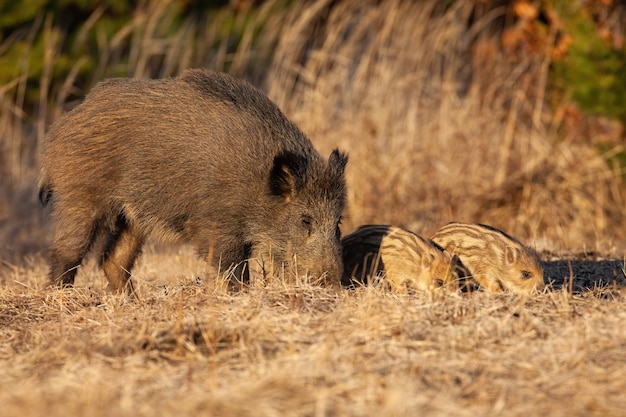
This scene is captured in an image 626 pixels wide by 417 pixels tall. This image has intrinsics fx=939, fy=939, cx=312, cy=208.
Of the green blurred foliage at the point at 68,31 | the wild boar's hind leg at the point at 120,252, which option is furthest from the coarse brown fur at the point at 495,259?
the green blurred foliage at the point at 68,31

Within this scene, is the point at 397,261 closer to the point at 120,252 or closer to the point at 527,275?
the point at 527,275

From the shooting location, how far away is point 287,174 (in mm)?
5523

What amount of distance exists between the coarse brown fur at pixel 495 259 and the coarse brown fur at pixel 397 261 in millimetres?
113

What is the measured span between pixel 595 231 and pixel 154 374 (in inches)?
235

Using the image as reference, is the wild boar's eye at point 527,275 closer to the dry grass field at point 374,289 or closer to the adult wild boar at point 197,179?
the dry grass field at point 374,289

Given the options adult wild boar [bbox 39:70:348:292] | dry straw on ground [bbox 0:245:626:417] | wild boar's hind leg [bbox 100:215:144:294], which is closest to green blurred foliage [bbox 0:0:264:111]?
wild boar's hind leg [bbox 100:215:144:294]

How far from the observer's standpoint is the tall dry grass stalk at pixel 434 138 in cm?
902

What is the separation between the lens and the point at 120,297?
4895 mm

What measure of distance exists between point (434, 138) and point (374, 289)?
15.7 feet

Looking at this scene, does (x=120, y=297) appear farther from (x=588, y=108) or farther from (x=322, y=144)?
(x=588, y=108)

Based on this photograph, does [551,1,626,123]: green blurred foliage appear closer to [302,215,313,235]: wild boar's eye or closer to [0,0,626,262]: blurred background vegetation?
[0,0,626,262]: blurred background vegetation

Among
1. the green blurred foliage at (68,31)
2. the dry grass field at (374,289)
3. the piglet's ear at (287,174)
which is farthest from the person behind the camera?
the green blurred foliage at (68,31)

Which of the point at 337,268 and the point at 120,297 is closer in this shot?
the point at 120,297

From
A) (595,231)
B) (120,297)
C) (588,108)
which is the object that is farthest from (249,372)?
(588,108)
